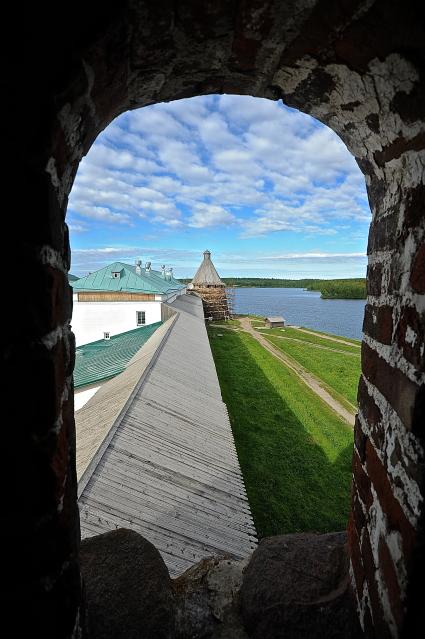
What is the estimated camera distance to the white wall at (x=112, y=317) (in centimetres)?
2164

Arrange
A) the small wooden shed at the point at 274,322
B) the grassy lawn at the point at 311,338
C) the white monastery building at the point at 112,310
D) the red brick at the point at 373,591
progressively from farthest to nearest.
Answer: the small wooden shed at the point at 274,322
the grassy lawn at the point at 311,338
the white monastery building at the point at 112,310
the red brick at the point at 373,591

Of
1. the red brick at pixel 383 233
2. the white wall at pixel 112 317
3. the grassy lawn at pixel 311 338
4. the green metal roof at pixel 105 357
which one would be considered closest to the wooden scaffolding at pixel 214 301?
the grassy lawn at pixel 311 338

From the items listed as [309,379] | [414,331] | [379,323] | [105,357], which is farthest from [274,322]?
[414,331]

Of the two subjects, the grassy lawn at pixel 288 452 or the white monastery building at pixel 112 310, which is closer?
the grassy lawn at pixel 288 452

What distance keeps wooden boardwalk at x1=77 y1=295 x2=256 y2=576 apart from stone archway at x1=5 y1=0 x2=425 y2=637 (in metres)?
3.34

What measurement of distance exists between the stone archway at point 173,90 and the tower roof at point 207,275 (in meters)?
35.6

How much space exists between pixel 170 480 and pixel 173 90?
16.8 feet

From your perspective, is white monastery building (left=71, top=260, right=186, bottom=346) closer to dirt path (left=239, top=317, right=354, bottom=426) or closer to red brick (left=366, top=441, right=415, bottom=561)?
dirt path (left=239, top=317, right=354, bottom=426)

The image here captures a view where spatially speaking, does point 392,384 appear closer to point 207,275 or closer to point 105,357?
point 105,357

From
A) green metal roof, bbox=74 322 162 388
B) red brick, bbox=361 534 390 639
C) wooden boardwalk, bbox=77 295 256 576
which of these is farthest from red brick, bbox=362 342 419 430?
green metal roof, bbox=74 322 162 388

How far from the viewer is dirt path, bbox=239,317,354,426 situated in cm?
1259

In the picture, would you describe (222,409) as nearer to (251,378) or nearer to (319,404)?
(319,404)

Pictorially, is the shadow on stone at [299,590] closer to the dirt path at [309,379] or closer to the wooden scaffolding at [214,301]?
the dirt path at [309,379]

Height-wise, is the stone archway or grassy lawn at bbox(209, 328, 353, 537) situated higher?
the stone archway
